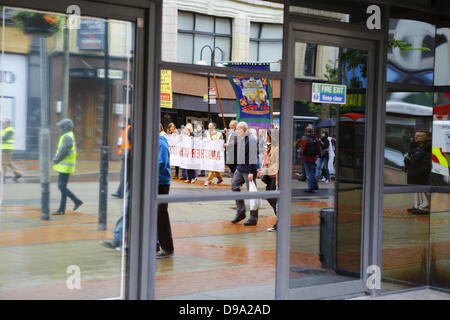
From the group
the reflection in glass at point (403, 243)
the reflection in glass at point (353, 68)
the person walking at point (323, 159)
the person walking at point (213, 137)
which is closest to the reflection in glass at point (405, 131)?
the reflection in glass at point (403, 243)

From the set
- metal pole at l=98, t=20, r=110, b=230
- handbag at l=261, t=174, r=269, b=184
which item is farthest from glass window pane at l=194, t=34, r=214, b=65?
handbag at l=261, t=174, r=269, b=184

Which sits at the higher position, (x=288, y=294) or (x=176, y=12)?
(x=176, y=12)

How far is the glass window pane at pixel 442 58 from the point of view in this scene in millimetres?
8047

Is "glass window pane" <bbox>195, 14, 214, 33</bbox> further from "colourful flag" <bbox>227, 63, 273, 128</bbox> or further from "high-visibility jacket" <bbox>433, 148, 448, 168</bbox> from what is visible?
"high-visibility jacket" <bbox>433, 148, 448, 168</bbox>

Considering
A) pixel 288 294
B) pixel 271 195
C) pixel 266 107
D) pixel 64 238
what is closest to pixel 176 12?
pixel 266 107

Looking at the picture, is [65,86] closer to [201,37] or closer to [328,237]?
[201,37]

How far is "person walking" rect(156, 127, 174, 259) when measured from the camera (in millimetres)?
8877

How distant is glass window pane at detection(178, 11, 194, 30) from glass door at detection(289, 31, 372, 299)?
119 cm

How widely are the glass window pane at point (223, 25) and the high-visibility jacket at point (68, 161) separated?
3.18 meters

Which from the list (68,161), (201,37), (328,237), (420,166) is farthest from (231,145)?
(68,161)

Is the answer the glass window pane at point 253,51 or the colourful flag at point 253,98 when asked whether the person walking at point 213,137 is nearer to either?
the colourful flag at point 253,98
